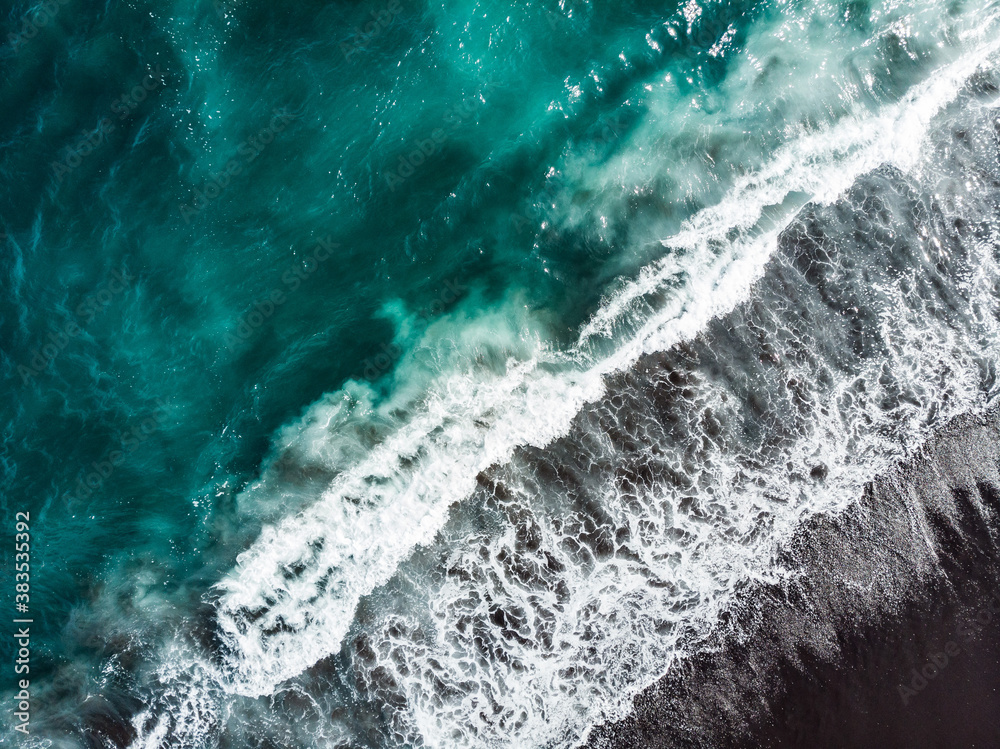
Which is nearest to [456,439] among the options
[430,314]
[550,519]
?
[550,519]

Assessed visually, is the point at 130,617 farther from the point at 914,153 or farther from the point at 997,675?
the point at 914,153

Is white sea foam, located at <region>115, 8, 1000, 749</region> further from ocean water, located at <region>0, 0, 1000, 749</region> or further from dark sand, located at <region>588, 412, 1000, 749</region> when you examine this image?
dark sand, located at <region>588, 412, 1000, 749</region>

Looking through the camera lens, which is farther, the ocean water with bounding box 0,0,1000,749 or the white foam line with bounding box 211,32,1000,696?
the white foam line with bounding box 211,32,1000,696

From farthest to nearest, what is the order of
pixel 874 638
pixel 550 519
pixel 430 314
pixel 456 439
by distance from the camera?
pixel 430 314
pixel 456 439
pixel 550 519
pixel 874 638

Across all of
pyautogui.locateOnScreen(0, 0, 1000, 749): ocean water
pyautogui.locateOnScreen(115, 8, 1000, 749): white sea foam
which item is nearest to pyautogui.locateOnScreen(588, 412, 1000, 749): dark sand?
pyautogui.locateOnScreen(115, 8, 1000, 749): white sea foam

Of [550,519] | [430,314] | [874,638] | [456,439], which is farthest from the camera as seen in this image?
[430,314]

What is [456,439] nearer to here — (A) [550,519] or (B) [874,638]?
(A) [550,519]
